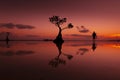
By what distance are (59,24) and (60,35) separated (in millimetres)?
4202

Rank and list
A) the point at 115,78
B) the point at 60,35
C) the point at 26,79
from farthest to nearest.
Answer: the point at 60,35 → the point at 115,78 → the point at 26,79

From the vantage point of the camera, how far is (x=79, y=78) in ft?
19.4

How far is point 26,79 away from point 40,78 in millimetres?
435

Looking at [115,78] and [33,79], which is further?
[115,78]

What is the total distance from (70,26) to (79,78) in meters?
64.3

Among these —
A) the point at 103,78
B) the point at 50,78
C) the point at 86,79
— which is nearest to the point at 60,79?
the point at 50,78

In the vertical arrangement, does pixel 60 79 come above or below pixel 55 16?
below

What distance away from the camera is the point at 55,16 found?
224 ft

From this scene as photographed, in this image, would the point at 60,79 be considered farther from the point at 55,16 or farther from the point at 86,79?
the point at 55,16

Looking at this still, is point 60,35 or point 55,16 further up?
point 55,16

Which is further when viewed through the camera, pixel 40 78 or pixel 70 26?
pixel 70 26

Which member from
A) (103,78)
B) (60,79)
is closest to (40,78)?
(60,79)

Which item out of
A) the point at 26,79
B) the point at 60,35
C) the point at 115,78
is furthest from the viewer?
the point at 60,35

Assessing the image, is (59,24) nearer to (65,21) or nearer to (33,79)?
(65,21)
